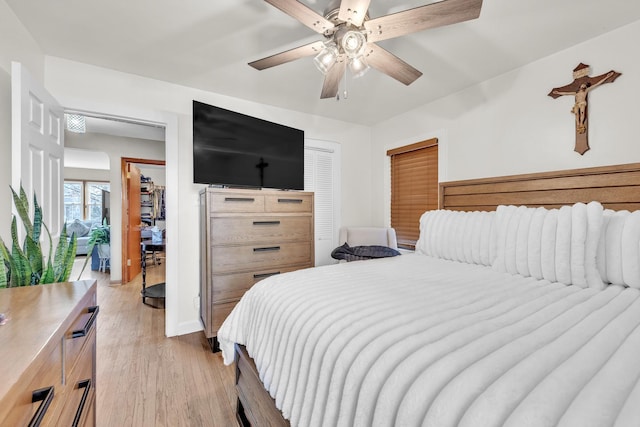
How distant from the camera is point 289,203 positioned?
264 centimetres

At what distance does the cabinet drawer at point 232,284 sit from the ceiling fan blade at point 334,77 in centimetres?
159

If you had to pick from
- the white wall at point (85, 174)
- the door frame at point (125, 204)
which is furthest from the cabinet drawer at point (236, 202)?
the white wall at point (85, 174)

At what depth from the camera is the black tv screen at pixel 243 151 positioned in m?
2.38

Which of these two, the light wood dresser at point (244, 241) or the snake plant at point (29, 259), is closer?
the snake plant at point (29, 259)

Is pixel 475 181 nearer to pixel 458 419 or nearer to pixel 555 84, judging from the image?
pixel 555 84

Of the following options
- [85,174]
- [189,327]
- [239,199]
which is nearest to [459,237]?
[239,199]

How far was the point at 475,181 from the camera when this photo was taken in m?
2.40

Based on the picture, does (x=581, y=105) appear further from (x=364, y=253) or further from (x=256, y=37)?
(x=256, y=37)

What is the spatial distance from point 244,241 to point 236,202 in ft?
1.12

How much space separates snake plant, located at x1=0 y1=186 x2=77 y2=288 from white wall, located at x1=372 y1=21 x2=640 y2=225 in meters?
3.02

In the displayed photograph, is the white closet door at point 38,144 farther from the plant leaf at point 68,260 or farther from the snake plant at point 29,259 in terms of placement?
the plant leaf at point 68,260

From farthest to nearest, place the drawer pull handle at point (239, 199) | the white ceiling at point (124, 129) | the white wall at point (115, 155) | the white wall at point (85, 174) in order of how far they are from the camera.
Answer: the white wall at point (85, 174) → the white wall at point (115, 155) → the white ceiling at point (124, 129) → the drawer pull handle at point (239, 199)

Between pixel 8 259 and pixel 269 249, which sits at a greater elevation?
pixel 8 259

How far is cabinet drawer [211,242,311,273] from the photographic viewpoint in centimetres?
228
